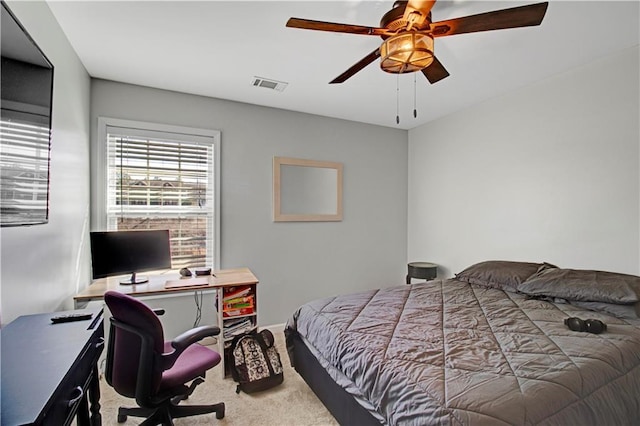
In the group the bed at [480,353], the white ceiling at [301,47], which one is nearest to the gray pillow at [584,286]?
the bed at [480,353]

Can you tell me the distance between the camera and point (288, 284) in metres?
3.81

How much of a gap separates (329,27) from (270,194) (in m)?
2.28

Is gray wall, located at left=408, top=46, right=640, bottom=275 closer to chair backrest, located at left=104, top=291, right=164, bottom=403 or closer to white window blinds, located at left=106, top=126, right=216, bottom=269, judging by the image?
white window blinds, located at left=106, top=126, right=216, bottom=269

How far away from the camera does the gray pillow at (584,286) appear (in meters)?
2.14

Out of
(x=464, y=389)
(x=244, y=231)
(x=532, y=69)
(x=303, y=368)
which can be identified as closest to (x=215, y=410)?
(x=303, y=368)

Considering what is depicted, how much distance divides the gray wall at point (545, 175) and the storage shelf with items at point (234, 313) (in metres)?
2.50

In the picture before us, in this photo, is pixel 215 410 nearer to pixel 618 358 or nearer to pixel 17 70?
pixel 17 70

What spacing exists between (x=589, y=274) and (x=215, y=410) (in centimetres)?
285

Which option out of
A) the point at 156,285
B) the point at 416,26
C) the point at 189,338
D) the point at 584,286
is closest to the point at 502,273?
the point at 584,286

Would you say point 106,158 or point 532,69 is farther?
point 106,158

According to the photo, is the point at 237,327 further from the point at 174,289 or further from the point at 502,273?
the point at 502,273

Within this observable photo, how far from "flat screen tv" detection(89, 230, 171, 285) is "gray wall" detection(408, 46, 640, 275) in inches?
127

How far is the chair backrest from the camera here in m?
1.66

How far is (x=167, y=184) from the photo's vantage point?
3.25m
